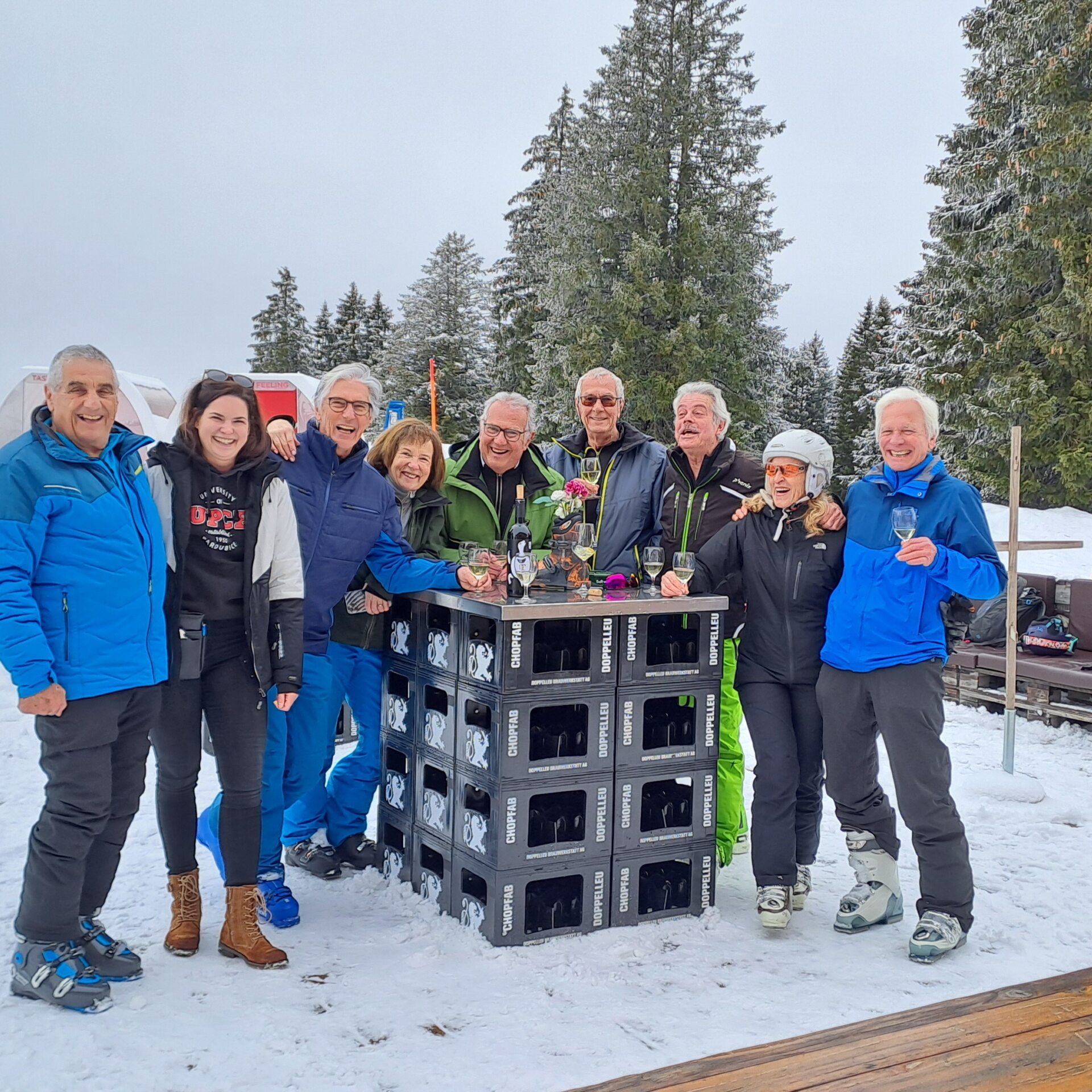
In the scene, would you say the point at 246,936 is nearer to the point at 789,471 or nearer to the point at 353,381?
the point at 353,381

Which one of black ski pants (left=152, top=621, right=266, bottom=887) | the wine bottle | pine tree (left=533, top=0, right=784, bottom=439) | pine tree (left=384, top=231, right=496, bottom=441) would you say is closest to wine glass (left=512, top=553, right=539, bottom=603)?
the wine bottle

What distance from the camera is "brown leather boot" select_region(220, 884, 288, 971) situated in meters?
3.43

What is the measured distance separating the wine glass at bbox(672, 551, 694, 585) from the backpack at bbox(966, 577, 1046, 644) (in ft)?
18.9

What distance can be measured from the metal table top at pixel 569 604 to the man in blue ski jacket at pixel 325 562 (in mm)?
109

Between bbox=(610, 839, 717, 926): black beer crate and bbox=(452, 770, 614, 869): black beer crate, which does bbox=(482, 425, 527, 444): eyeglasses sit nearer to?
bbox=(452, 770, 614, 869): black beer crate

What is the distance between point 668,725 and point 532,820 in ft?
2.21

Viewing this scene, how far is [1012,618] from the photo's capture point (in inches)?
264

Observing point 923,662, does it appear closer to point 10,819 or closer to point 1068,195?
point 10,819

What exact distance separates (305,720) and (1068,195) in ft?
61.3

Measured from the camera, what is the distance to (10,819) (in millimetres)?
4938

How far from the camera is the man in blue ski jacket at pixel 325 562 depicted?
391cm

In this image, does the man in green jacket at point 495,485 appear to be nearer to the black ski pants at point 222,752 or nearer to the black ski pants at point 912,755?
the black ski pants at point 222,752

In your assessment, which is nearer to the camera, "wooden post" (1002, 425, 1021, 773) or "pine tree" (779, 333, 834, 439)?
"wooden post" (1002, 425, 1021, 773)

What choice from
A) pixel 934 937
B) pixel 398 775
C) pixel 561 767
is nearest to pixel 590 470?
pixel 561 767
